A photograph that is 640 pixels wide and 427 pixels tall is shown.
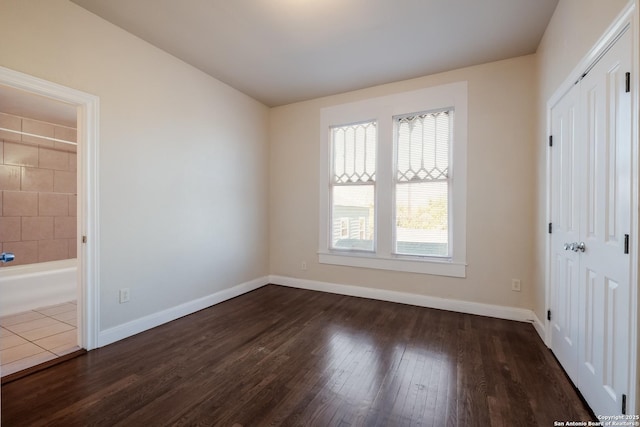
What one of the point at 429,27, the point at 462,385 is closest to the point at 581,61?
the point at 429,27

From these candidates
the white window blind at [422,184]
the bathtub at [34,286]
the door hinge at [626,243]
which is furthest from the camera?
the white window blind at [422,184]

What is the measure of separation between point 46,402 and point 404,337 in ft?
8.85

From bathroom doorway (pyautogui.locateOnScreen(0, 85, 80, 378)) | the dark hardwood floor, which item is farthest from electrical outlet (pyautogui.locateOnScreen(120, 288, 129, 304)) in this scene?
bathroom doorway (pyautogui.locateOnScreen(0, 85, 80, 378))

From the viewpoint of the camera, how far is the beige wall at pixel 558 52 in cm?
163

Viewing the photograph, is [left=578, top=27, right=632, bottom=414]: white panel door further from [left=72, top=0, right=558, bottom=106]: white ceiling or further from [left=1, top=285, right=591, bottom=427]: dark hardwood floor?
[left=72, top=0, right=558, bottom=106]: white ceiling

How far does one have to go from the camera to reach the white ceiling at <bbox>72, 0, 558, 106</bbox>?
7.58 ft

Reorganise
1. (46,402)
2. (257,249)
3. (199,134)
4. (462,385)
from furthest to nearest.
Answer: (257,249) < (199,134) < (462,385) < (46,402)

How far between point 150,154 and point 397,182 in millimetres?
2910

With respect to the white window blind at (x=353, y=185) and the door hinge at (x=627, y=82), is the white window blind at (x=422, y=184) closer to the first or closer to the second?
the white window blind at (x=353, y=185)

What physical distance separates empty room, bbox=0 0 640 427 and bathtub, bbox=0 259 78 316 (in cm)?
2

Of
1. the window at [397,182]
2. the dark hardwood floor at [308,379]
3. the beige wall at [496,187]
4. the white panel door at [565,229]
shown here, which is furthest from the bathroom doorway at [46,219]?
the white panel door at [565,229]

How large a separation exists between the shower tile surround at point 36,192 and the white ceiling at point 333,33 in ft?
9.19

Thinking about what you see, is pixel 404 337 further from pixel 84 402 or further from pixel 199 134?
pixel 199 134

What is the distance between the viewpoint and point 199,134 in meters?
3.39
